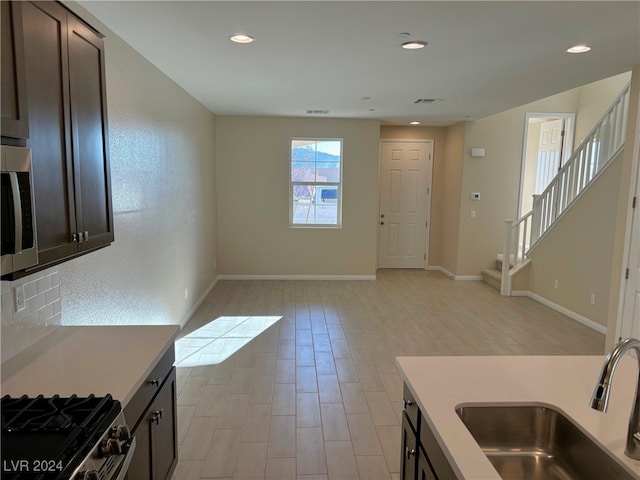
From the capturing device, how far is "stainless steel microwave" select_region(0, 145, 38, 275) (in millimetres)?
1277

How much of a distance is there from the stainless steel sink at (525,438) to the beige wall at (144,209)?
2023mm

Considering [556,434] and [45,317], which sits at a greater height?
[45,317]

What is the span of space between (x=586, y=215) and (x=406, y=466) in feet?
15.0

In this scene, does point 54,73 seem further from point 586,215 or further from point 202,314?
point 586,215

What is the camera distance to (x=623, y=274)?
3566 millimetres

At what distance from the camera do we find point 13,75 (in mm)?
1347

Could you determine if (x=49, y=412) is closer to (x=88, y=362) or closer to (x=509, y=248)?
(x=88, y=362)

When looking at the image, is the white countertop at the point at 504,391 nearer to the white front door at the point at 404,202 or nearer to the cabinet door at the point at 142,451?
the cabinet door at the point at 142,451

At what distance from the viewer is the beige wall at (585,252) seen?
4797 millimetres

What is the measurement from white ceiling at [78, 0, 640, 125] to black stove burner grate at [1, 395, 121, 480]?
6.84 feet

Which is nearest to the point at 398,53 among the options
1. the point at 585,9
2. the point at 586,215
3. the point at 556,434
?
the point at 585,9

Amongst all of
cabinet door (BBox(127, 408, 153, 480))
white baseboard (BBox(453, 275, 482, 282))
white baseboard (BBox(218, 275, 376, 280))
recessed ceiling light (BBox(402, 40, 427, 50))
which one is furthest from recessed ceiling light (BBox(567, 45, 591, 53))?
white baseboard (BBox(218, 275, 376, 280))

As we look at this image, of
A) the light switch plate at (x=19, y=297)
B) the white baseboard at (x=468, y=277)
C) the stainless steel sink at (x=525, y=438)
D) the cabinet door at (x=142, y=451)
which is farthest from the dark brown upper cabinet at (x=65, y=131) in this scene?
the white baseboard at (x=468, y=277)

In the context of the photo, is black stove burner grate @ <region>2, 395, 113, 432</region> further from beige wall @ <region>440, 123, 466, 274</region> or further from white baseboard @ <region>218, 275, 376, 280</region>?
beige wall @ <region>440, 123, 466, 274</region>
